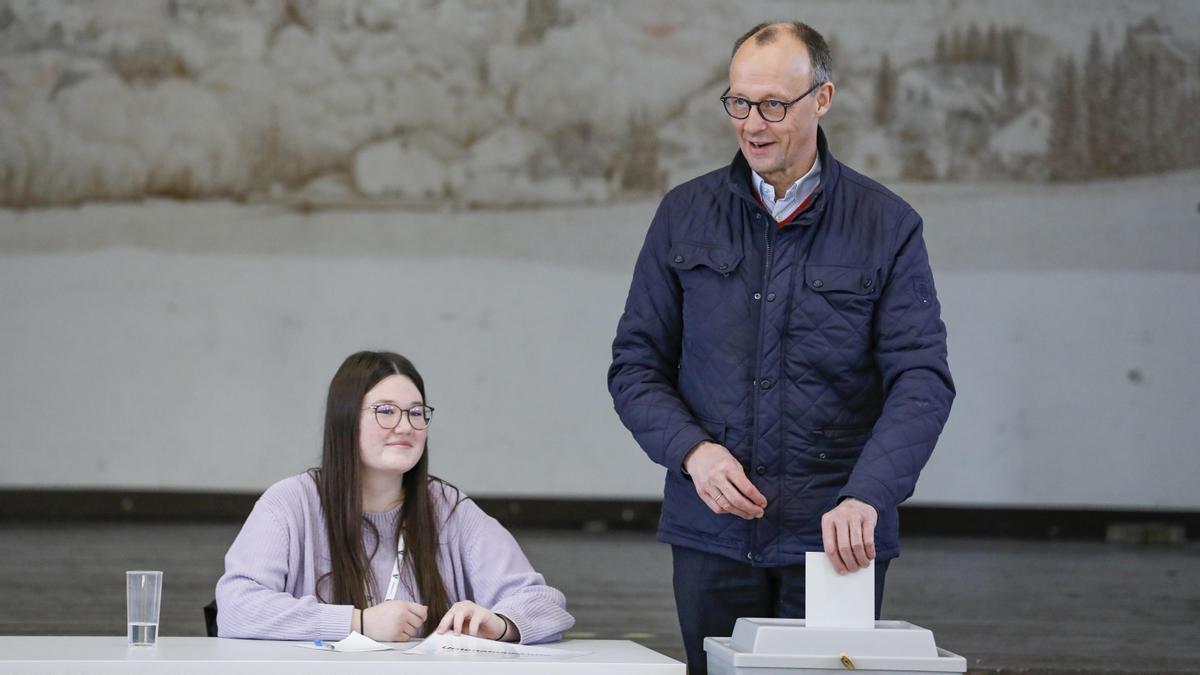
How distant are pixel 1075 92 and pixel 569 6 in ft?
10.9

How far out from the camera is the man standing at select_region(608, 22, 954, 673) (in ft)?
7.64

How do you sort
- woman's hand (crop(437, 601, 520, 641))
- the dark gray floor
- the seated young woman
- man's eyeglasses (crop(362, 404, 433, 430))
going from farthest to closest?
the dark gray floor → man's eyeglasses (crop(362, 404, 433, 430)) → the seated young woman → woman's hand (crop(437, 601, 520, 641))

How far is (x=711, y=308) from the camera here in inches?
96.6

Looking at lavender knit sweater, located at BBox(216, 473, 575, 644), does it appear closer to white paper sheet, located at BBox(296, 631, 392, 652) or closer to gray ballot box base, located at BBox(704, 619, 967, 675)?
white paper sheet, located at BBox(296, 631, 392, 652)

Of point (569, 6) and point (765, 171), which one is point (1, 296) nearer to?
point (569, 6)

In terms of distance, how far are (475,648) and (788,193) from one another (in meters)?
0.91

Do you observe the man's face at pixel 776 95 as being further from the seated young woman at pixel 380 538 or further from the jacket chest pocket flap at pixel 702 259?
the seated young woman at pixel 380 538

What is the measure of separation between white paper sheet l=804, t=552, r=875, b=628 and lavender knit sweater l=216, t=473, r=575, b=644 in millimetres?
718

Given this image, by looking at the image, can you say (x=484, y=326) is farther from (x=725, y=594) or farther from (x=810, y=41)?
Result: (x=810, y=41)

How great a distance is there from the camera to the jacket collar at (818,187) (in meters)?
2.43

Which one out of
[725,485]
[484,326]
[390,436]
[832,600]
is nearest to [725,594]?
[725,485]

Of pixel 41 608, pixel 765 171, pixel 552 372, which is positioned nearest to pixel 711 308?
pixel 765 171

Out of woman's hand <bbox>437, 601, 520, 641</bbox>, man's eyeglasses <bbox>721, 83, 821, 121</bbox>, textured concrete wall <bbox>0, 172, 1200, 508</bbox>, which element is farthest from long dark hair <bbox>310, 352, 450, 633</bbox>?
textured concrete wall <bbox>0, 172, 1200, 508</bbox>

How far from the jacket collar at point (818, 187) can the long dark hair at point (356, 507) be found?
0.72 metres
